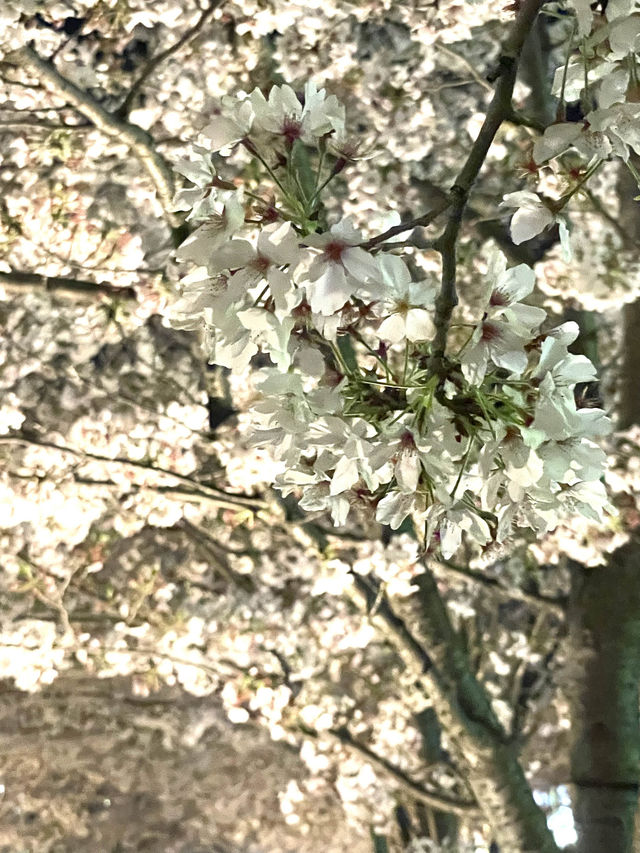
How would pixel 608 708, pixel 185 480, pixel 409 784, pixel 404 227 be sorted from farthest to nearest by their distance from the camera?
pixel 409 784 → pixel 185 480 → pixel 608 708 → pixel 404 227

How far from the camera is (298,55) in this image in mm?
2281

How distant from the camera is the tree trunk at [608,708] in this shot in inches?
87.3

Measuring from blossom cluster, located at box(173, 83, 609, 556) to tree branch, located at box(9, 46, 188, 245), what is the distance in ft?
3.00

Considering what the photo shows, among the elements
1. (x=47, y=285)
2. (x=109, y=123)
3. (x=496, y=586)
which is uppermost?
(x=47, y=285)

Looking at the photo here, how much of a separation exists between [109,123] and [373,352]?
113cm

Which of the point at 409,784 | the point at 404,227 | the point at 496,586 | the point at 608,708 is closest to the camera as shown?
the point at 404,227

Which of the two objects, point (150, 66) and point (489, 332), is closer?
point (489, 332)

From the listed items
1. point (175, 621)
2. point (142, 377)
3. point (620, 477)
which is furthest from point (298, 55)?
point (142, 377)

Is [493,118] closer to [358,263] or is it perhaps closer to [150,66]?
[358,263]

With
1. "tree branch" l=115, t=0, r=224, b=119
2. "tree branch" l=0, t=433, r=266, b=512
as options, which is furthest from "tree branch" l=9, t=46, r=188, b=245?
"tree branch" l=0, t=433, r=266, b=512

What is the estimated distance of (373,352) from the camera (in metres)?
0.76

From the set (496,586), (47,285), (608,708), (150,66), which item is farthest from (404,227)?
(496,586)

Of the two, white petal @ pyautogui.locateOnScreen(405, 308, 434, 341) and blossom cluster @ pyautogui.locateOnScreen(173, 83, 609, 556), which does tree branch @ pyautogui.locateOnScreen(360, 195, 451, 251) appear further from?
white petal @ pyautogui.locateOnScreen(405, 308, 434, 341)

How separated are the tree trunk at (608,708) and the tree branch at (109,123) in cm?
147
